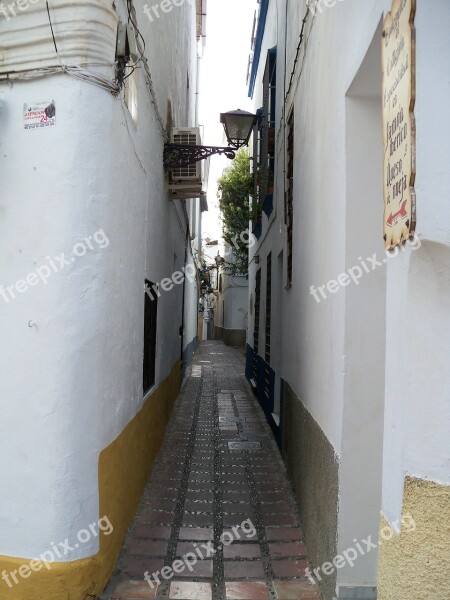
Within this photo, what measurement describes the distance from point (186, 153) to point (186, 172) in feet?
1.53

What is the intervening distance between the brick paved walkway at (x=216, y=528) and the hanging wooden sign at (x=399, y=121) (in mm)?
2763

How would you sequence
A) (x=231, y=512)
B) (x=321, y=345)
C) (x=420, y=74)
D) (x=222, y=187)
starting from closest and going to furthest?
1. (x=420, y=74)
2. (x=321, y=345)
3. (x=231, y=512)
4. (x=222, y=187)

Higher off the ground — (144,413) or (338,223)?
(338,223)

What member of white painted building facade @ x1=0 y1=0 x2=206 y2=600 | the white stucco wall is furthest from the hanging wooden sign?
white painted building facade @ x1=0 y1=0 x2=206 y2=600

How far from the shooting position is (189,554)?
410 centimetres

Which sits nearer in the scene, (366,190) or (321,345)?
(366,190)

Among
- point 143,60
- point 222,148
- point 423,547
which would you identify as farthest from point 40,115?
point 222,148

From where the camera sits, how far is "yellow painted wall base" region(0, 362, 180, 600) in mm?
3189

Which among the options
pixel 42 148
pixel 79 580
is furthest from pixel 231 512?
pixel 42 148

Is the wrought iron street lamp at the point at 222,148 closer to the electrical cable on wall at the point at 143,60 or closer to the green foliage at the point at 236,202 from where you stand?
the electrical cable on wall at the point at 143,60

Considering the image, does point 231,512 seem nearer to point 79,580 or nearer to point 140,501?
point 140,501

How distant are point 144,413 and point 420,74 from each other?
13.8 ft

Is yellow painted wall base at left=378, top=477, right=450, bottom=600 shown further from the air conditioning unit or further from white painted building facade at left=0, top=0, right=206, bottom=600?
the air conditioning unit

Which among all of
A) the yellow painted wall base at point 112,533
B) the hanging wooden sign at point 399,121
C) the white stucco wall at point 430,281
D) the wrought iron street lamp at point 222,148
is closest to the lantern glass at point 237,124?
the wrought iron street lamp at point 222,148
